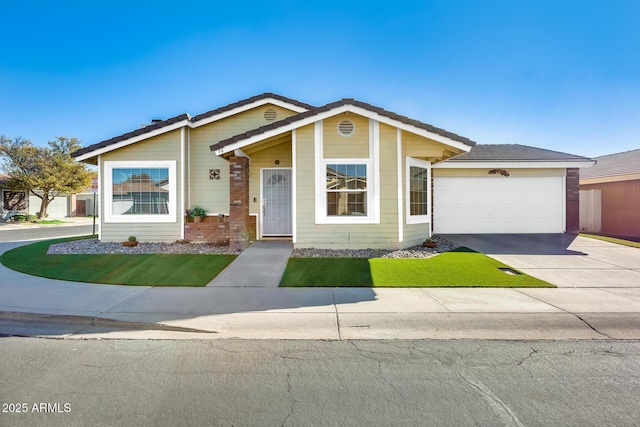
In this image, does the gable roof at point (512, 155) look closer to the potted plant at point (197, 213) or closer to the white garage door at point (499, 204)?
the white garage door at point (499, 204)

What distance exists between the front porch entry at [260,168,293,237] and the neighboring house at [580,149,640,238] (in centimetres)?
1480

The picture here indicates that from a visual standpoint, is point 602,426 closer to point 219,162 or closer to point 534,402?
point 534,402

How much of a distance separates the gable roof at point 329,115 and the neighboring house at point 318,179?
3 centimetres

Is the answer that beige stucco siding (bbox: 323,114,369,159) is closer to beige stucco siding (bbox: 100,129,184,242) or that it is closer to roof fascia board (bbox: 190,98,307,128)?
roof fascia board (bbox: 190,98,307,128)

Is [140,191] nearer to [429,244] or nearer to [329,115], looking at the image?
[329,115]

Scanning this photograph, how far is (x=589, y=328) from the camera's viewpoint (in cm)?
489

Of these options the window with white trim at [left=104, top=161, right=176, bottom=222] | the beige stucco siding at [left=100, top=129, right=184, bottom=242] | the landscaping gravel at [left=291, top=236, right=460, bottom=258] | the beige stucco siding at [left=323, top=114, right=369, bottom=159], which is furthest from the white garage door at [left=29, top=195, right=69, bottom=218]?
the beige stucco siding at [left=323, top=114, right=369, bottom=159]

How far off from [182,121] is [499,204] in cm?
1267

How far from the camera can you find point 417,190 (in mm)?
11359

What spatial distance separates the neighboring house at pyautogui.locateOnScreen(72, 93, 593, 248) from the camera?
10.3m

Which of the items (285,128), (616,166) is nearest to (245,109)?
(285,128)

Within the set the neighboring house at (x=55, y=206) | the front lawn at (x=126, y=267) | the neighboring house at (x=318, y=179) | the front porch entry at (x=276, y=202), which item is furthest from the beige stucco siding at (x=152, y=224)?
the neighboring house at (x=55, y=206)

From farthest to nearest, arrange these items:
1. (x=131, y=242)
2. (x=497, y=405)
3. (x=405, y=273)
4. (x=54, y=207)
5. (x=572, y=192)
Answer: (x=54, y=207) < (x=572, y=192) < (x=131, y=242) < (x=405, y=273) < (x=497, y=405)

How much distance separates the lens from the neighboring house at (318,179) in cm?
1033
